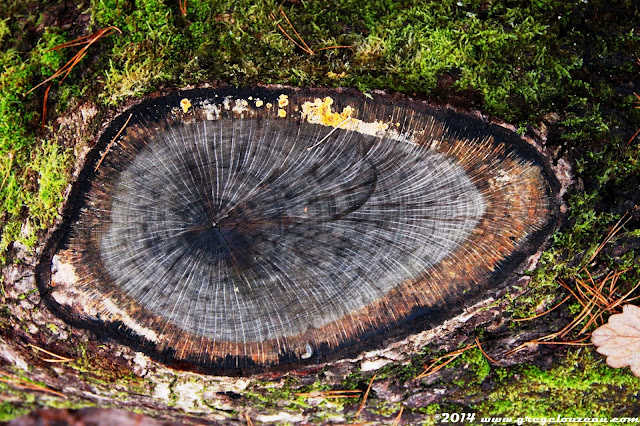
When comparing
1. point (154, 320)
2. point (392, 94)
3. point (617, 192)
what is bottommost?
point (154, 320)

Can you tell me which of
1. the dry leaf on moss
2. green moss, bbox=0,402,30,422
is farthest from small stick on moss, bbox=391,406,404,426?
green moss, bbox=0,402,30,422

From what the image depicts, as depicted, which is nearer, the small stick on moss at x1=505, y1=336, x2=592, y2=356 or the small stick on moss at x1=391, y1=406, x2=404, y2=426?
the small stick on moss at x1=505, y1=336, x2=592, y2=356

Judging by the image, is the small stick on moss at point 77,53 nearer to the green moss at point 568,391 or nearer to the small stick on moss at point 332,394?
the small stick on moss at point 332,394

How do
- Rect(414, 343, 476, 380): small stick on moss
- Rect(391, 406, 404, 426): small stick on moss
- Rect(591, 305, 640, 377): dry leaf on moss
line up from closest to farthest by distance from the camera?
Rect(591, 305, 640, 377): dry leaf on moss, Rect(414, 343, 476, 380): small stick on moss, Rect(391, 406, 404, 426): small stick on moss

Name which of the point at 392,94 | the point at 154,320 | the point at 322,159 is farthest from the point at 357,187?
the point at 154,320

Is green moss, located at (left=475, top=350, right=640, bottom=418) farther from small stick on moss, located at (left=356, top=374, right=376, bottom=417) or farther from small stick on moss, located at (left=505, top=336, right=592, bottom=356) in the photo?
small stick on moss, located at (left=356, top=374, right=376, bottom=417)

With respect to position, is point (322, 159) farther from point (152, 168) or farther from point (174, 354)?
point (174, 354)

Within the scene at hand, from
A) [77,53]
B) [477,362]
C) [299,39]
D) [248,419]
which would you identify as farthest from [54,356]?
[477,362]
